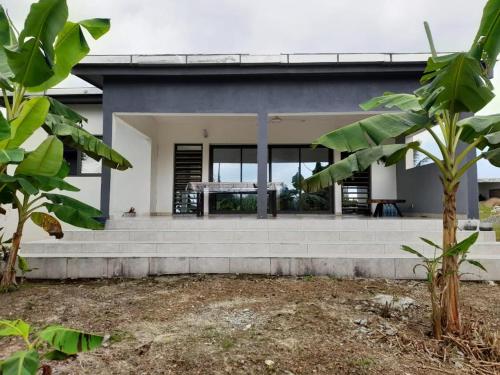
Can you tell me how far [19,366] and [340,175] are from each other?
2.85 metres

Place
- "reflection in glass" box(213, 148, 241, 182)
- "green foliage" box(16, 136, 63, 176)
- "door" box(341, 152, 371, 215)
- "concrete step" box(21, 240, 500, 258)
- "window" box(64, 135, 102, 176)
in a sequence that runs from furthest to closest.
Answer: "reflection in glass" box(213, 148, 241, 182)
"door" box(341, 152, 371, 215)
"window" box(64, 135, 102, 176)
"concrete step" box(21, 240, 500, 258)
"green foliage" box(16, 136, 63, 176)

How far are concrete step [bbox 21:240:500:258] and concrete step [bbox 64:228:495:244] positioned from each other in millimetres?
404

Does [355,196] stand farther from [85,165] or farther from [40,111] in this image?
[40,111]

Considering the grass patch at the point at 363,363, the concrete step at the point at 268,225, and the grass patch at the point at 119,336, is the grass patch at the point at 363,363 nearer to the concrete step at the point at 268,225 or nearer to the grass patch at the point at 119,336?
the grass patch at the point at 119,336

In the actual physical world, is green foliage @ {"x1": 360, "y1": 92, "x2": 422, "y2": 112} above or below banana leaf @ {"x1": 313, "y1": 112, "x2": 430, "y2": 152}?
above

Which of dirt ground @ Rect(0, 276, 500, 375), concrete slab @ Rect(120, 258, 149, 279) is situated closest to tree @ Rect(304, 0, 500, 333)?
dirt ground @ Rect(0, 276, 500, 375)

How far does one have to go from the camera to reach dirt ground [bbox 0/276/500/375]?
8.18 feet

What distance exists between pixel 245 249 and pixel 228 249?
31cm

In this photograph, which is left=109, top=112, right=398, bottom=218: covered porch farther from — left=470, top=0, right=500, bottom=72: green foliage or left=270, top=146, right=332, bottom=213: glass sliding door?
left=470, top=0, right=500, bottom=72: green foliage

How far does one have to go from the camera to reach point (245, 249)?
5.70 meters

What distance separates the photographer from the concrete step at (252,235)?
612 centimetres

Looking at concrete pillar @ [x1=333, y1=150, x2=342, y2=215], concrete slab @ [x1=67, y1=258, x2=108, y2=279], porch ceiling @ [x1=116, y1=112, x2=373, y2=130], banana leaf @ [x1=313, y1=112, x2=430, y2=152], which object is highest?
porch ceiling @ [x1=116, y1=112, x2=373, y2=130]

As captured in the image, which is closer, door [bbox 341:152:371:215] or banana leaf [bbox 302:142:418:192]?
banana leaf [bbox 302:142:418:192]

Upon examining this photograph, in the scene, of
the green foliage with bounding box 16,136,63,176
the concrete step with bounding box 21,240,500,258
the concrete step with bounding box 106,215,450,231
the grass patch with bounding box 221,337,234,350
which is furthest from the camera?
the concrete step with bounding box 106,215,450,231
